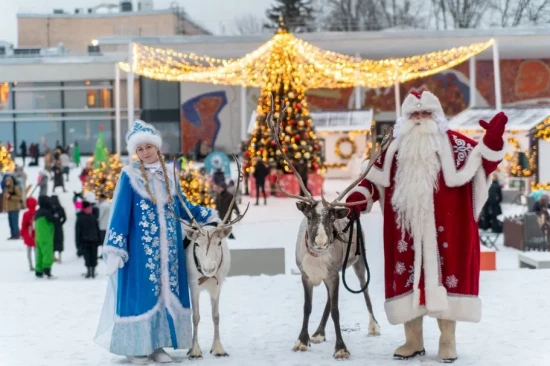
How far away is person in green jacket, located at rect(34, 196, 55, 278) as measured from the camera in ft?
50.5

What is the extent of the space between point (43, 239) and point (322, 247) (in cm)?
903

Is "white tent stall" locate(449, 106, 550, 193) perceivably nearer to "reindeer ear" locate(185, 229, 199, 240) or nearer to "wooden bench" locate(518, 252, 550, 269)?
"wooden bench" locate(518, 252, 550, 269)

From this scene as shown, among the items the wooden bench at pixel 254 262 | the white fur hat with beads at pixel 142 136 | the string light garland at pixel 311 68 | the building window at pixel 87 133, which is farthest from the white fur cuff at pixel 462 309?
the building window at pixel 87 133

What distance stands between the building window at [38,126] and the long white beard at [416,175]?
44346mm

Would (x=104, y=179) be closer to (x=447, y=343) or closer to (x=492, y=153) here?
(x=447, y=343)

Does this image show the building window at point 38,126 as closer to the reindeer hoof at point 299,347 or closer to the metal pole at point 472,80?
the metal pole at point 472,80

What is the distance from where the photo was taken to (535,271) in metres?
12.0

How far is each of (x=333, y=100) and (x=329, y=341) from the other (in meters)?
36.0

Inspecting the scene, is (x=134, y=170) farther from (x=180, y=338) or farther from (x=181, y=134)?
(x=181, y=134)

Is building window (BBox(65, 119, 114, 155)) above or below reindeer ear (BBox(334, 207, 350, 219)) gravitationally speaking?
above

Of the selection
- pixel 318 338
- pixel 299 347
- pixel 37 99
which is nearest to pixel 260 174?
pixel 318 338

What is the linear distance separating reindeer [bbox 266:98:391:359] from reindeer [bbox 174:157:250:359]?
1.62 feet

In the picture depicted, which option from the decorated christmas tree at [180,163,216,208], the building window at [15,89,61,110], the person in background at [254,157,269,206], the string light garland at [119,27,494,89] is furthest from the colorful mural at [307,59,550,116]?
the decorated christmas tree at [180,163,216,208]

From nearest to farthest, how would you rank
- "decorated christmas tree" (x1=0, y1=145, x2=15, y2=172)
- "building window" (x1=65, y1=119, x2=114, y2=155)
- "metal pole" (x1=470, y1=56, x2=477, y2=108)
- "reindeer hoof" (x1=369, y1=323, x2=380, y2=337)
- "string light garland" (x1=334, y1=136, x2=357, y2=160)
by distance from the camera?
"reindeer hoof" (x1=369, y1=323, x2=380, y2=337) < "decorated christmas tree" (x1=0, y1=145, x2=15, y2=172) < "string light garland" (x1=334, y1=136, x2=357, y2=160) < "metal pole" (x1=470, y1=56, x2=477, y2=108) < "building window" (x1=65, y1=119, x2=114, y2=155)
